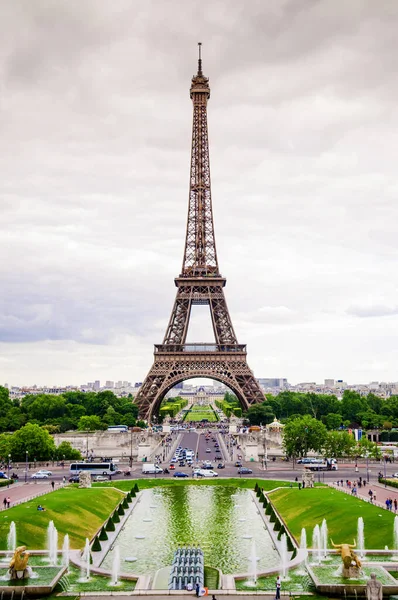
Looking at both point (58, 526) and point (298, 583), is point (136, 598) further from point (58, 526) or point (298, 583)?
point (58, 526)

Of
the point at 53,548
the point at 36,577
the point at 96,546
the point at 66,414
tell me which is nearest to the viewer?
the point at 36,577

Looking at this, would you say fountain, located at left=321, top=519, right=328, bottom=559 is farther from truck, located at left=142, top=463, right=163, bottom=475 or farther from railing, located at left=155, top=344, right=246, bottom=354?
railing, located at left=155, top=344, right=246, bottom=354

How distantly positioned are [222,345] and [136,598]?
8649 centimetres

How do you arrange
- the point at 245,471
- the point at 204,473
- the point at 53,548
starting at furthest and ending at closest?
the point at 245,471, the point at 204,473, the point at 53,548

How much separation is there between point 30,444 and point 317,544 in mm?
48530

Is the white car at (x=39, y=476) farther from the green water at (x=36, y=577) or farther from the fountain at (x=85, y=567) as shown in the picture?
the green water at (x=36, y=577)

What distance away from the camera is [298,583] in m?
34.7

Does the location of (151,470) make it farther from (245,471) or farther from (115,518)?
(115,518)

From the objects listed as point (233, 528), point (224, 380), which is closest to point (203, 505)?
point (233, 528)

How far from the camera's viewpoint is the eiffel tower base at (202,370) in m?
115

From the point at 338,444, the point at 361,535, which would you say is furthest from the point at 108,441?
the point at 361,535

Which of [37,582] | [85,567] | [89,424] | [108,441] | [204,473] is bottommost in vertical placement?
[85,567]

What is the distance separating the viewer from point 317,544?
140ft

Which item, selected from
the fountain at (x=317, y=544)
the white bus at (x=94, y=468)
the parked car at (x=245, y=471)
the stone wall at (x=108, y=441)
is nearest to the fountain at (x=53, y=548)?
the fountain at (x=317, y=544)
